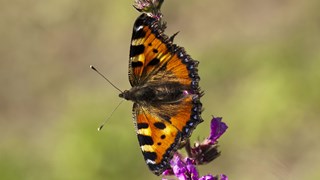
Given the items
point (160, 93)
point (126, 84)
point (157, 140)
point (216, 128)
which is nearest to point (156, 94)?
point (160, 93)

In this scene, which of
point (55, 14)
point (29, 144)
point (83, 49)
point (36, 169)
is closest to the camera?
point (36, 169)

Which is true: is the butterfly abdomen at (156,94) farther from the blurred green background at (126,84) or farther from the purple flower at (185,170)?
the blurred green background at (126,84)

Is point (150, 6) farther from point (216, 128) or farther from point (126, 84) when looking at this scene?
point (126, 84)

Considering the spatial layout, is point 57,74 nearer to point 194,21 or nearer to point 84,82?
point 84,82

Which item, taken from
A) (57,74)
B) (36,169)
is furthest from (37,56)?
(36,169)

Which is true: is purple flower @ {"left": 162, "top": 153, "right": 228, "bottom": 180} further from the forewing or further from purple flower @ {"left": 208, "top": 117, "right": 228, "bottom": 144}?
purple flower @ {"left": 208, "top": 117, "right": 228, "bottom": 144}

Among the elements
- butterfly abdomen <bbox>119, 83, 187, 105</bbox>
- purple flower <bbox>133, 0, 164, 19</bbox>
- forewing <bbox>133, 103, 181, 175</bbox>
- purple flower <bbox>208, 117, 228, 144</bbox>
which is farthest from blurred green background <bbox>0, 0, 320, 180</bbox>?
purple flower <bbox>133, 0, 164, 19</bbox>
